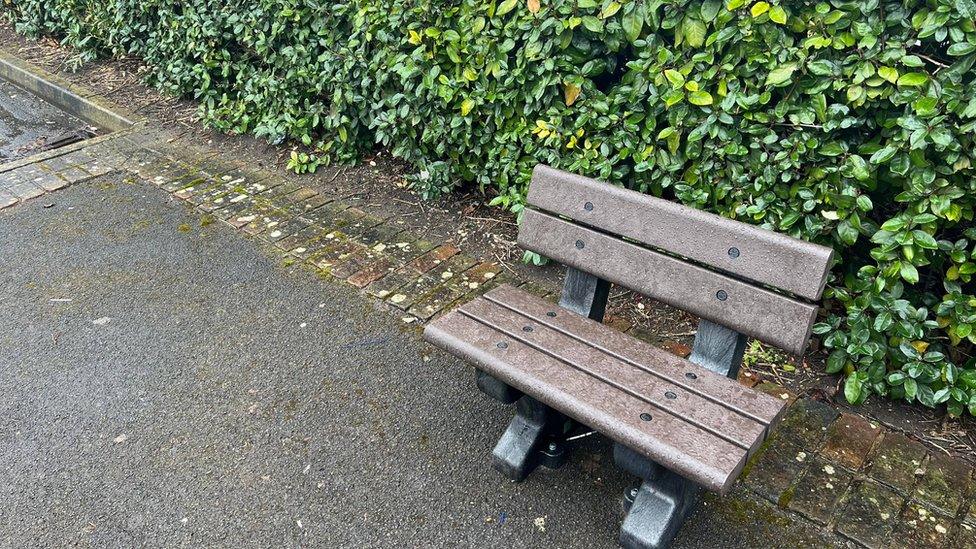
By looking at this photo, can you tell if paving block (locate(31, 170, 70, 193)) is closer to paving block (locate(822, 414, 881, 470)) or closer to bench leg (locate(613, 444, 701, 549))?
bench leg (locate(613, 444, 701, 549))

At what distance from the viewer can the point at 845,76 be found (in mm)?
2572

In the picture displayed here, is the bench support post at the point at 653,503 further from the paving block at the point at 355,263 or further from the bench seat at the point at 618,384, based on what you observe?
the paving block at the point at 355,263

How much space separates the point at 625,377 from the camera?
222 centimetres

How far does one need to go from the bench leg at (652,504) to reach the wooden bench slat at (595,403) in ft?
0.58

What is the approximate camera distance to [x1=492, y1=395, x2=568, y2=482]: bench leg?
2.49 m

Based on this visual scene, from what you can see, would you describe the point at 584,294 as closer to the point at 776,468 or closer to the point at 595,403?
the point at 595,403

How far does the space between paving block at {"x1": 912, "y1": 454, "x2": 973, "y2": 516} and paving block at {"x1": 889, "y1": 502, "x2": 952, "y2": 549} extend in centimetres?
4

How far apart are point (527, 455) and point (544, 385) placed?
0.44 meters

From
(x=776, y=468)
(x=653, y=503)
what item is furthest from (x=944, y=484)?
(x=653, y=503)

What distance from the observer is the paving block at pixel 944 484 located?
2393mm

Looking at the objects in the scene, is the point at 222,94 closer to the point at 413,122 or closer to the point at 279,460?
the point at 413,122

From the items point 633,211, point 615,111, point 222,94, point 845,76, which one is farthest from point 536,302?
point 222,94

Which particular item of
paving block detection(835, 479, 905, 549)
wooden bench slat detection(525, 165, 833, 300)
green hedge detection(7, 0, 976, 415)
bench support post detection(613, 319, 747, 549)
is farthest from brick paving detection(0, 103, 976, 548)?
wooden bench slat detection(525, 165, 833, 300)

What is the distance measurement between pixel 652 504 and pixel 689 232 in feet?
2.88
